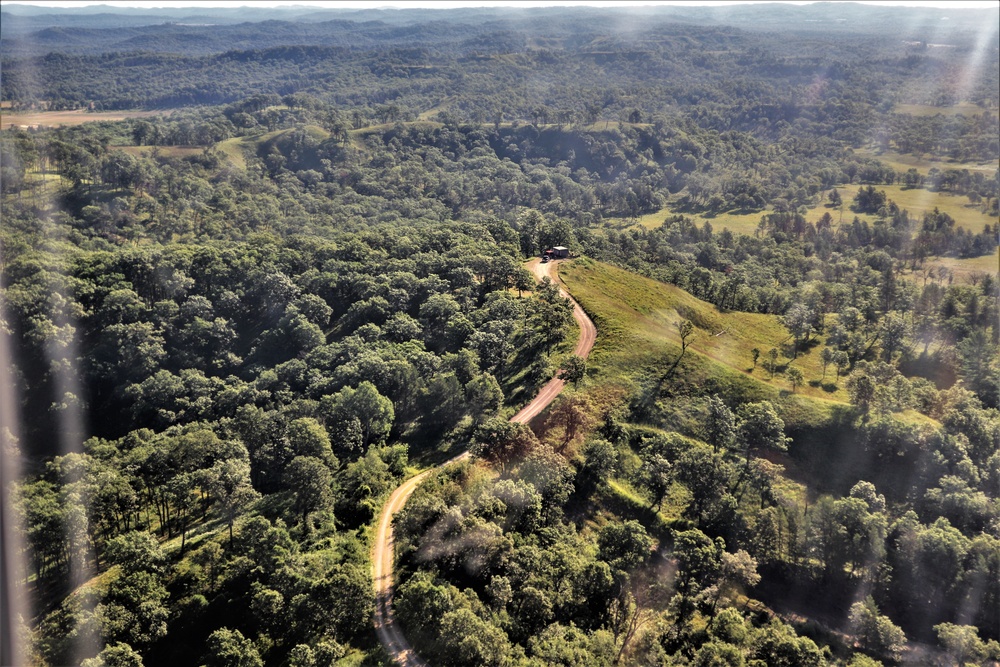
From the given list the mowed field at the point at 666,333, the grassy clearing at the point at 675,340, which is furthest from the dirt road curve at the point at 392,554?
the grassy clearing at the point at 675,340

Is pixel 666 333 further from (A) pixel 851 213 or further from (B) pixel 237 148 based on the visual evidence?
(B) pixel 237 148

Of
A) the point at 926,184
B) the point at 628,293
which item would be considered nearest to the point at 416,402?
the point at 628,293

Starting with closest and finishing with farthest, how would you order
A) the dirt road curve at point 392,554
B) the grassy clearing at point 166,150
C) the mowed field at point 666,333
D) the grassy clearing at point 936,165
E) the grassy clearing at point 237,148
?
the dirt road curve at point 392,554 → the mowed field at point 666,333 → the grassy clearing at point 936,165 → the grassy clearing at point 166,150 → the grassy clearing at point 237,148

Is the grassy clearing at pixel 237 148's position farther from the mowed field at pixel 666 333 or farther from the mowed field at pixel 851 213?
the mowed field at pixel 666 333

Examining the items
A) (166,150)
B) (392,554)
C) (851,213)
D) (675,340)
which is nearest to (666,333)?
(675,340)

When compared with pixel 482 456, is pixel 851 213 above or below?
below

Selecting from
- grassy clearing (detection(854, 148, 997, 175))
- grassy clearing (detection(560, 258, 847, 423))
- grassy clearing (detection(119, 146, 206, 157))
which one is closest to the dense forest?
grassy clearing (detection(560, 258, 847, 423))

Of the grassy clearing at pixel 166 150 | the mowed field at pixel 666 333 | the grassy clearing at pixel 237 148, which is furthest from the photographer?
the grassy clearing at pixel 237 148
